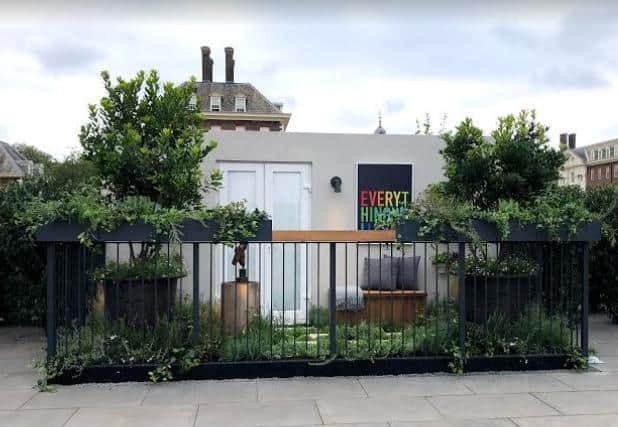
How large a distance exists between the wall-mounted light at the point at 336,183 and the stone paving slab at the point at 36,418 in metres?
4.55

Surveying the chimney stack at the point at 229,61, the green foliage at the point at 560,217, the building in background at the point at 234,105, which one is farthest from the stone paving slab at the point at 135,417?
the chimney stack at the point at 229,61

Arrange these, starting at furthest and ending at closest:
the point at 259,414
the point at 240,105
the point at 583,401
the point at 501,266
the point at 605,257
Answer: the point at 240,105 → the point at 605,257 → the point at 501,266 → the point at 583,401 → the point at 259,414

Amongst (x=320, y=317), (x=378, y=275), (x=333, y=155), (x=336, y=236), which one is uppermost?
(x=333, y=155)

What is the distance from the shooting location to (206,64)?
35.2 meters

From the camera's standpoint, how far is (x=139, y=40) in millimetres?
7500

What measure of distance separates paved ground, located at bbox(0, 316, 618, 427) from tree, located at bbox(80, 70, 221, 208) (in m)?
1.85

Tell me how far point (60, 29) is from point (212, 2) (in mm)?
2417

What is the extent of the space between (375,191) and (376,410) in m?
4.15

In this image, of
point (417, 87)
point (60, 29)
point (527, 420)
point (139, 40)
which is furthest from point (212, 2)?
point (417, 87)

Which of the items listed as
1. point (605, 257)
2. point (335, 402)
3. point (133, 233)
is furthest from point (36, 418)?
point (605, 257)

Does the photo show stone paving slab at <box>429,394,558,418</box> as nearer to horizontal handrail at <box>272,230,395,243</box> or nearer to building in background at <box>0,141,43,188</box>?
horizontal handrail at <box>272,230,395,243</box>

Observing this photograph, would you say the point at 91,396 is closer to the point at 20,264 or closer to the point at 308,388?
the point at 308,388

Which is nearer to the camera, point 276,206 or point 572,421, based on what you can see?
point 572,421

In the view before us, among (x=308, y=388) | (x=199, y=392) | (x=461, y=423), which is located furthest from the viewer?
(x=308, y=388)
